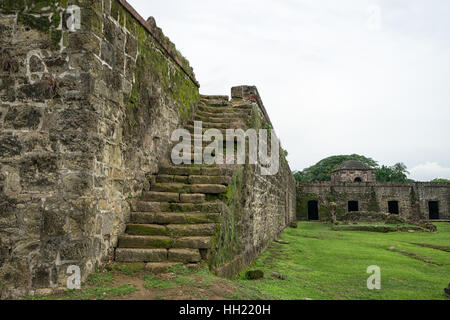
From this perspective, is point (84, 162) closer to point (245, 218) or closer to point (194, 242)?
point (194, 242)

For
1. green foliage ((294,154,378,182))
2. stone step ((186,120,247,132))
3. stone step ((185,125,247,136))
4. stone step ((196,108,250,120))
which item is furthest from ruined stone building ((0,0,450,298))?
green foliage ((294,154,378,182))

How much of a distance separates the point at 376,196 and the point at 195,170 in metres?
28.7

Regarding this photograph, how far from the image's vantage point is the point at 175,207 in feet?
16.9

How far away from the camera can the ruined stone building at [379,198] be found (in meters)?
30.5

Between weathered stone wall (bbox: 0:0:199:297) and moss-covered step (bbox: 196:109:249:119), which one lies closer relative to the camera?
weathered stone wall (bbox: 0:0:199:297)

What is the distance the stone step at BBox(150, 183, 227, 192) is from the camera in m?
5.43

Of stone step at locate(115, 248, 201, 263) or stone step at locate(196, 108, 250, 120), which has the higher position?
stone step at locate(196, 108, 250, 120)

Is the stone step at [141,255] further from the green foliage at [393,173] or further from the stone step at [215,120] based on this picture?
the green foliage at [393,173]

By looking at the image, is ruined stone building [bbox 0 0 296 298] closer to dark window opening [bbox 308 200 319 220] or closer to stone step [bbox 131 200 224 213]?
stone step [bbox 131 200 224 213]

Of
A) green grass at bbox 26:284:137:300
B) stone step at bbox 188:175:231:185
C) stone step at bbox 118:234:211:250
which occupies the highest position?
stone step at bbox 188:175:231:185

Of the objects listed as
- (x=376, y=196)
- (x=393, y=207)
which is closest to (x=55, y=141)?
(x=376, y=196)
